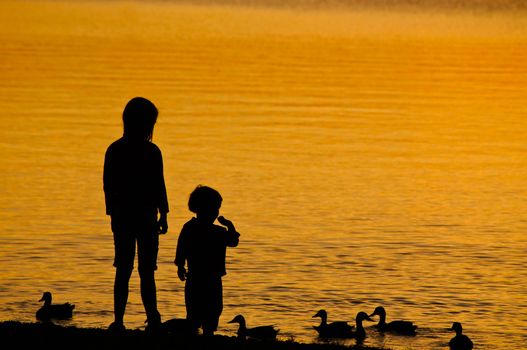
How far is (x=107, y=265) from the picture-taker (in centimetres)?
2098

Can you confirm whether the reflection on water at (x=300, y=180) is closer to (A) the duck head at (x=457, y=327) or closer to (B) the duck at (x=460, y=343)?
(A) the duck head at (x=457, y=327)

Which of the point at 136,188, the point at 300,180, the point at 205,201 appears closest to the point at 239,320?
the point at 205,201

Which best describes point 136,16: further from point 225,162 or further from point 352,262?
point 352,262

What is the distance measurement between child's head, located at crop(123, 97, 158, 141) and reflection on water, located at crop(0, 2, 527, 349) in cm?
587

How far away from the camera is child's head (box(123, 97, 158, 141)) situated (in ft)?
39.9

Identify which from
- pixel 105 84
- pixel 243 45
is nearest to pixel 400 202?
pixel 105 84

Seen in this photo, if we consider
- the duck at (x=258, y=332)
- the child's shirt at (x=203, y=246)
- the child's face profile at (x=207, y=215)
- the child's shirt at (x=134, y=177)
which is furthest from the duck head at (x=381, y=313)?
the child's shirt at (x=134, y=177)

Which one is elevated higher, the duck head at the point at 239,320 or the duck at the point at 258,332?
the duck head at the point at 239,320

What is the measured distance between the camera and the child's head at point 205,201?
1248cm

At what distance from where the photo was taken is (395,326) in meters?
17.1

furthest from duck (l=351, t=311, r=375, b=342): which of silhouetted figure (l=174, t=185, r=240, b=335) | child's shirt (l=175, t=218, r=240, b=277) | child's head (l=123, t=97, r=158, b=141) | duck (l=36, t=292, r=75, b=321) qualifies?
child's head (l=123, t=97, r=158, b=141)

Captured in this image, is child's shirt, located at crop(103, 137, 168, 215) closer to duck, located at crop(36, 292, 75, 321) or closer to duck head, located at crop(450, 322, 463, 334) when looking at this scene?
duck, located at crop(36, 292, 75, 321)

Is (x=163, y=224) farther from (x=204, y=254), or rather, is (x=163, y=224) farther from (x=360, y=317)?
(x=360, y=317)

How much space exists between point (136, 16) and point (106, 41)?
37857mm
